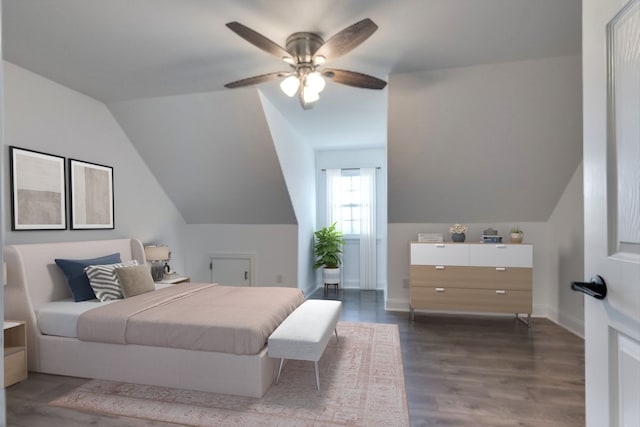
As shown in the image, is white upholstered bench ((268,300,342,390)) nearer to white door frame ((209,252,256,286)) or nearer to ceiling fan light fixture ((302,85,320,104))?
ceiling fan light fixture ((302,85,320,104))

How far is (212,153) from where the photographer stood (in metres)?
4.36

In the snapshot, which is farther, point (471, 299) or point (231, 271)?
point (231, 271)

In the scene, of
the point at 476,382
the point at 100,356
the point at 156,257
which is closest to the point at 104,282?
the point at 100,356

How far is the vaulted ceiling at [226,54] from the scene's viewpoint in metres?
2.24

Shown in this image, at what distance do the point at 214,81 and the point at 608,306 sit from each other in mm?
3419

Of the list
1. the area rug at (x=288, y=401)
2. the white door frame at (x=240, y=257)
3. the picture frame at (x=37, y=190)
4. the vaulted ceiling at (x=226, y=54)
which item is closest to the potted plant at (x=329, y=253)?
the white door frame at (x=240, y=257)

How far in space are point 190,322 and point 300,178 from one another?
312 centimetres

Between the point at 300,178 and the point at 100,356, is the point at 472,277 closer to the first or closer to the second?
the point at 300,178

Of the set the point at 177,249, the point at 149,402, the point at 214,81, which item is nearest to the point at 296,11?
the point at 214,81

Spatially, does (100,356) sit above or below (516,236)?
below

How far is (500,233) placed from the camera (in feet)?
14.5

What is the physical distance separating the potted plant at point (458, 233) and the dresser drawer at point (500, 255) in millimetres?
249

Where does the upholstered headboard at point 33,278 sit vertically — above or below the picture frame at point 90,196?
below

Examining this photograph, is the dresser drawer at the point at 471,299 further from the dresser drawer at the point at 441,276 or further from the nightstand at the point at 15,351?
the nightstand at the point at 15,351
